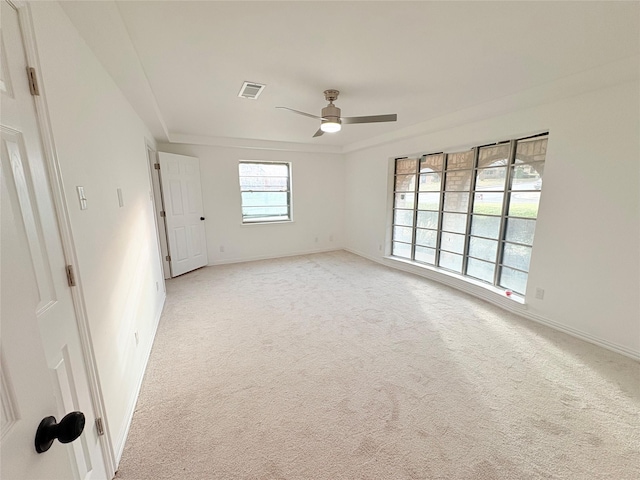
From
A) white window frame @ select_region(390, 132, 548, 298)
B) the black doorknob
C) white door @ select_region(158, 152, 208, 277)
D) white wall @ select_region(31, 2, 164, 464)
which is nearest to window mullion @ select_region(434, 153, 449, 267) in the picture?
white window frame @ select_region(390, 132, 548, 298)

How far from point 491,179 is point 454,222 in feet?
2.56

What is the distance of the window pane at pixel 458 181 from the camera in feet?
11.9

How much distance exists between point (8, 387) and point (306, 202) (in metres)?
5.35

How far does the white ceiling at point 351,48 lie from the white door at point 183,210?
131 cm

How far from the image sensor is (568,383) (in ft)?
6.40

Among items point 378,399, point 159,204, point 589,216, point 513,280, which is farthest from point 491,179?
point 159,204

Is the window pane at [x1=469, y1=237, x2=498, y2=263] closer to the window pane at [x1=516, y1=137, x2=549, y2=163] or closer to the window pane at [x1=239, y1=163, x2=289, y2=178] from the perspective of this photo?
the window pane at [x1=516, y1=137, x2=549, y2=163]

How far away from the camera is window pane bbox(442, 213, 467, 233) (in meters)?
3.76

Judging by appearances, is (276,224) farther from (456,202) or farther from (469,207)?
(469,207)

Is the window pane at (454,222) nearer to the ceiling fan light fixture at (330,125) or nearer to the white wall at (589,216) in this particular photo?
the white wall at (589,216)

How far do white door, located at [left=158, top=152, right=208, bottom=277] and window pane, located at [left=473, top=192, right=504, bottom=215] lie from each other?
4433 mm

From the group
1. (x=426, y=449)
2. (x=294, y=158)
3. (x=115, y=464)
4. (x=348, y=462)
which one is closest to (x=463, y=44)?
(x=426, y=449)

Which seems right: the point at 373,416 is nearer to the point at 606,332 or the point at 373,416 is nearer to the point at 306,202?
the point at 606,332

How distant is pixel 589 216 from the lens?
7.88ft
